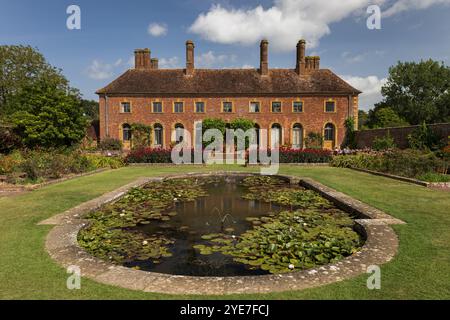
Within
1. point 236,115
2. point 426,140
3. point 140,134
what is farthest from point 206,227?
point 140,134

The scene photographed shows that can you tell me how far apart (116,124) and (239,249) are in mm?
27190

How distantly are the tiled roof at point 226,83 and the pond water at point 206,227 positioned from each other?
20067 millimetres

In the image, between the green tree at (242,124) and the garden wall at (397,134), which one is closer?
the garden wall at (397,134)

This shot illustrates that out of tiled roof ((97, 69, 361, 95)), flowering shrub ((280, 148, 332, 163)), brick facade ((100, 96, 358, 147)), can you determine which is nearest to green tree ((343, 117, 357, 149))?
brick facade ((100, 96, 358, 147))

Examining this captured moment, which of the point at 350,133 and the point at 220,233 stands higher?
the point at 350,133

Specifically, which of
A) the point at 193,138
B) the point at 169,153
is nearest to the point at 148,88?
the point at 193,138

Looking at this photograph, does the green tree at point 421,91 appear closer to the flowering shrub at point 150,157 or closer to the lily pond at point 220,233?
the flowering shrub at point 150,157

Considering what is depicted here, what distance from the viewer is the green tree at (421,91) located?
47094 millimetres

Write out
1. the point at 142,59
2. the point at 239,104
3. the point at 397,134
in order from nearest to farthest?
the point at 397,134, the point at 239,104, the point at 142,59

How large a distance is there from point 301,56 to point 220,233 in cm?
2767

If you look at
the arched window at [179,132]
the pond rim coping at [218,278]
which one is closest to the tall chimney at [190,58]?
the arched window at [179,132]

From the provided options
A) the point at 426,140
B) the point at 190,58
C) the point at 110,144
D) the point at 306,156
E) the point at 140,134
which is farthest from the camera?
the point at 190,58

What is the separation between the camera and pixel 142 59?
30.9 meters

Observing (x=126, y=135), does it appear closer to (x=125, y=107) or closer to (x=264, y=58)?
(x=125, y=107)
